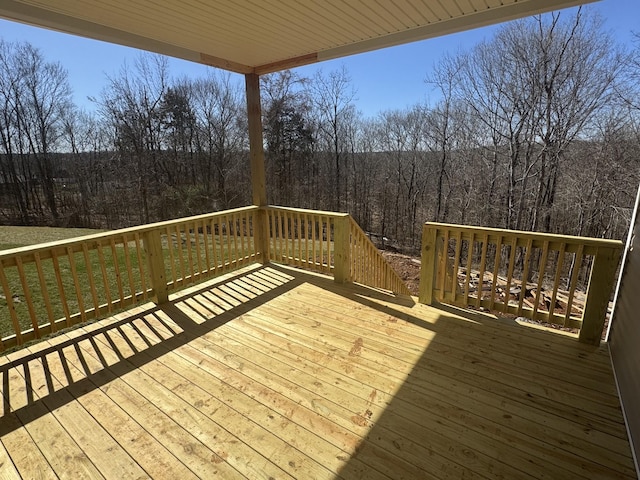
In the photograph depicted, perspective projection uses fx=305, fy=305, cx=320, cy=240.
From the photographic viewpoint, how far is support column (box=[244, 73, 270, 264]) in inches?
170

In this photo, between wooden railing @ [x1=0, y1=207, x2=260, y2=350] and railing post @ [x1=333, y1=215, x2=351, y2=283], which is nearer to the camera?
wooden railing @ [x1=0, y1=207, x2=260, y2=350]

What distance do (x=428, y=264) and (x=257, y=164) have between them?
2795 mm

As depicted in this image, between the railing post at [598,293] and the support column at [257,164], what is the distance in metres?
3.82

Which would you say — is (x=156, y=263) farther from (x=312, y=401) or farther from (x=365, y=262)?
Answer: (x=365, y=262)

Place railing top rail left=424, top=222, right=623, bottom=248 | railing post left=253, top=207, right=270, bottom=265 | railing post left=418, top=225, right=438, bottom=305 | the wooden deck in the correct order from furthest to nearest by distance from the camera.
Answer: railing post left=253, top=207, right=270, bottom=265 < railing post left=418, top=225, right=438, bottom=305 < railing top rail left=424, top=222, right=623, bottom=248 < the wooden deck

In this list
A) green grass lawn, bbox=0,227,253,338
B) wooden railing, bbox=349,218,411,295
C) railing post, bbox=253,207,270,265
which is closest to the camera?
green grass lawn, bbox=0,227,253,338

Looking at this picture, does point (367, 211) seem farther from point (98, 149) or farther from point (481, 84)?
point (98, 149)

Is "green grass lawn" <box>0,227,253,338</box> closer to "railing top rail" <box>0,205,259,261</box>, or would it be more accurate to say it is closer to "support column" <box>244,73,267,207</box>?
"railing top rail" <box>0,205,259,261</box>

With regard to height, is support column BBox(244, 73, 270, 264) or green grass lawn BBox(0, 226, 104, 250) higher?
support column BBox(244, 73, 270, 264)

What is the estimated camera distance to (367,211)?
16.9 metres

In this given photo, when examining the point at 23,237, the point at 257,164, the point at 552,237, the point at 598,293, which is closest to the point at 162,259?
the point at 257,164

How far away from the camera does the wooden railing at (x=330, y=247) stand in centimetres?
400

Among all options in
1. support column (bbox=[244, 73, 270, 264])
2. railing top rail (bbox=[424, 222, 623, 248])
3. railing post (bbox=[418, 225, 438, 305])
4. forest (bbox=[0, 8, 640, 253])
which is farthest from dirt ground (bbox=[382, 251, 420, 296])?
railing top rail (bbox=[424, 222, 623, 248])

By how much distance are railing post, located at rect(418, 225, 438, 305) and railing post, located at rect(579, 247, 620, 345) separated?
4.18ft
